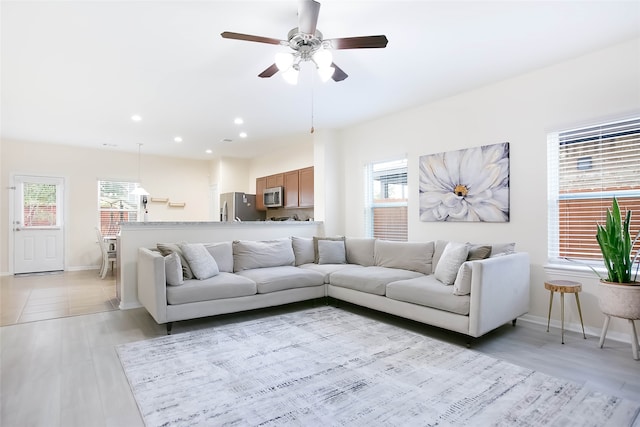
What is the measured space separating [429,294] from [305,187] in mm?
3811

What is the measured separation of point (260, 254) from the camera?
450cm

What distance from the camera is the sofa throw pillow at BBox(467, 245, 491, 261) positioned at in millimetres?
3469

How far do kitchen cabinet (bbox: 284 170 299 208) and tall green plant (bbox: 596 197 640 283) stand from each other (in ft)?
16.1

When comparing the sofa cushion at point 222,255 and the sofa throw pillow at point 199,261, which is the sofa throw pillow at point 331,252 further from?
the sofa throw pillow at point 199,261

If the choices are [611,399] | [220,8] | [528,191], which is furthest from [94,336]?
[528,191]

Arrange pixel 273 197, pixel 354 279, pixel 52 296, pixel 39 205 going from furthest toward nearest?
pixel 273 197
pixel 39 205
pixel 52 296
pixel 354 279

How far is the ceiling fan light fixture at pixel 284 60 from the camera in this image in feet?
8.36

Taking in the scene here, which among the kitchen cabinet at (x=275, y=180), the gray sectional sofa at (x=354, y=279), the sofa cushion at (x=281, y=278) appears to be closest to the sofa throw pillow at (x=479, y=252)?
the gray sectional sofa at (x=354, y=279)

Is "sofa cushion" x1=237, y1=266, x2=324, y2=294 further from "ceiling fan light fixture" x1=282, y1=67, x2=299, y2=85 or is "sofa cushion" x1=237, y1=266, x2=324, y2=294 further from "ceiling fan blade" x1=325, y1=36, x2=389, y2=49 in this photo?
"ceiling fan blade" x1=325, y1=36, x2=389, y2=49

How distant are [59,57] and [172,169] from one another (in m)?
5.32

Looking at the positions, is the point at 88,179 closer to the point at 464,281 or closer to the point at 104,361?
the point at 104,361

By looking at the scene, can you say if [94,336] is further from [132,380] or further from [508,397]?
[508,397]

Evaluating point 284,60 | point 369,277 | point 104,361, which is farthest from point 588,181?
point 104,361

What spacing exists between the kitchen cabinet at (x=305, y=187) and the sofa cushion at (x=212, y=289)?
109 inches
